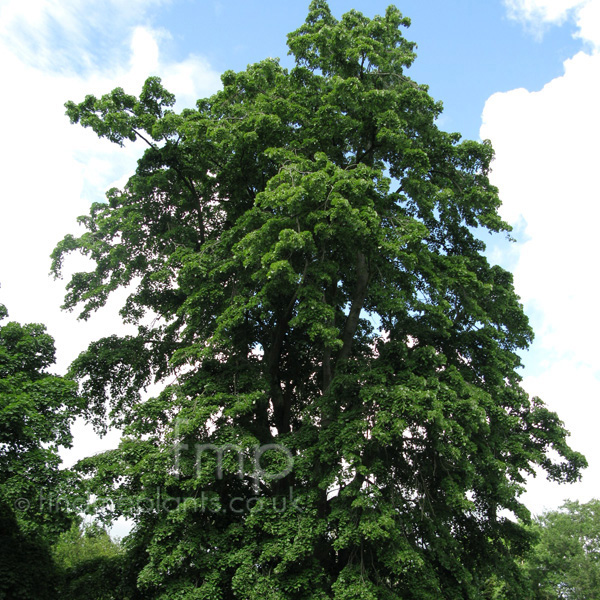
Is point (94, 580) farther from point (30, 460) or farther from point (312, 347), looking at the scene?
point (312, 347)

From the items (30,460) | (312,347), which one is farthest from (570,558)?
(30,460)

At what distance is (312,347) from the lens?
14.1 meters

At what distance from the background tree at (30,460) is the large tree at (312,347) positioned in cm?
98

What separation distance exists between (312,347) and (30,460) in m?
7.21

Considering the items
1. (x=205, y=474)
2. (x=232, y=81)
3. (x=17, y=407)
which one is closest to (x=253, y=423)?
(x=205, y=474)

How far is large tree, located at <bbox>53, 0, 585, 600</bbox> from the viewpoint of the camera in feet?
31.1

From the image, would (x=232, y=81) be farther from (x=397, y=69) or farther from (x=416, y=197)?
(x=416, y=197)

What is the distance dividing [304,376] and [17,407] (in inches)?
285

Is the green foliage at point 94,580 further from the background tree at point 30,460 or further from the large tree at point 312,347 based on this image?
the large tree at point 312,347

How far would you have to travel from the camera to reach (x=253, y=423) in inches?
466

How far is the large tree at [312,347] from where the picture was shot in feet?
31.1

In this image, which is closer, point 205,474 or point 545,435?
point 205,474

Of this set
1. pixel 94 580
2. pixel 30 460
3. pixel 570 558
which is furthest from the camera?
pixel 570 558

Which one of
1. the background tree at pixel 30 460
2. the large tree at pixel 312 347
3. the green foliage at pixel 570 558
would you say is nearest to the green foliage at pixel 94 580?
the background tree at pixel 30 460
